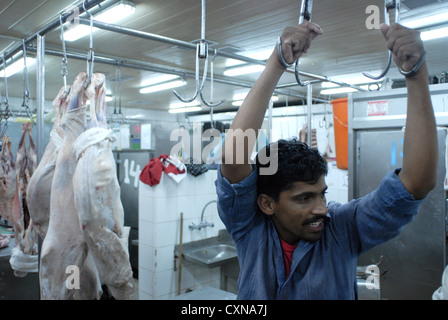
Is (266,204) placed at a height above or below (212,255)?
above

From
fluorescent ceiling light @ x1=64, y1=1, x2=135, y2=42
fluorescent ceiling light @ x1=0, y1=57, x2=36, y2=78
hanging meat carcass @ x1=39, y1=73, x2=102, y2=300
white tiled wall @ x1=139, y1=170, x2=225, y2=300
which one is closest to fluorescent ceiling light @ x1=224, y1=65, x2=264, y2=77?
white tiled wall @ x1=139, y1=170, x2=225, y2=300

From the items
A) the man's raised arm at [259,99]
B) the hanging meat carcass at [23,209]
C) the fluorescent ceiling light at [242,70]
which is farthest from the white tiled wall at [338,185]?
the man's raised arm at [259,99]

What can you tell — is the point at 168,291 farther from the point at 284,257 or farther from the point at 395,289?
the point at 284,257

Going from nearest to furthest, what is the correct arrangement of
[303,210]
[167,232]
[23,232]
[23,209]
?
1. [303,210]
2. [23,232]
3. [23,209]
4. [167,232]

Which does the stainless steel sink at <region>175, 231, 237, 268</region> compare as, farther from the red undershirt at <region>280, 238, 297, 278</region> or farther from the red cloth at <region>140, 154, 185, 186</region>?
the red undershirt at <region>280, 238, 297, 278</region>

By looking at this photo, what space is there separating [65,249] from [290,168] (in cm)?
148

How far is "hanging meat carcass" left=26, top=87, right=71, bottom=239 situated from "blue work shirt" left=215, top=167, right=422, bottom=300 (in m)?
1.48

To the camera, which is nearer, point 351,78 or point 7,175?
point 7,175

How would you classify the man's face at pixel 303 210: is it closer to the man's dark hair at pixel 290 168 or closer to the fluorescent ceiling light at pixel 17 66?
the man's dark hair at pixel 290 168

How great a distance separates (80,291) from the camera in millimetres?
2066

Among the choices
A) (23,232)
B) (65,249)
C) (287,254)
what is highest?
(287,254)

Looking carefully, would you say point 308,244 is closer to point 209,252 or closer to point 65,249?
point 65,249

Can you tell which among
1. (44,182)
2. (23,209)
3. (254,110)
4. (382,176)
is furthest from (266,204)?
(23,209)

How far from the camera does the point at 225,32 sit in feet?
14.9
